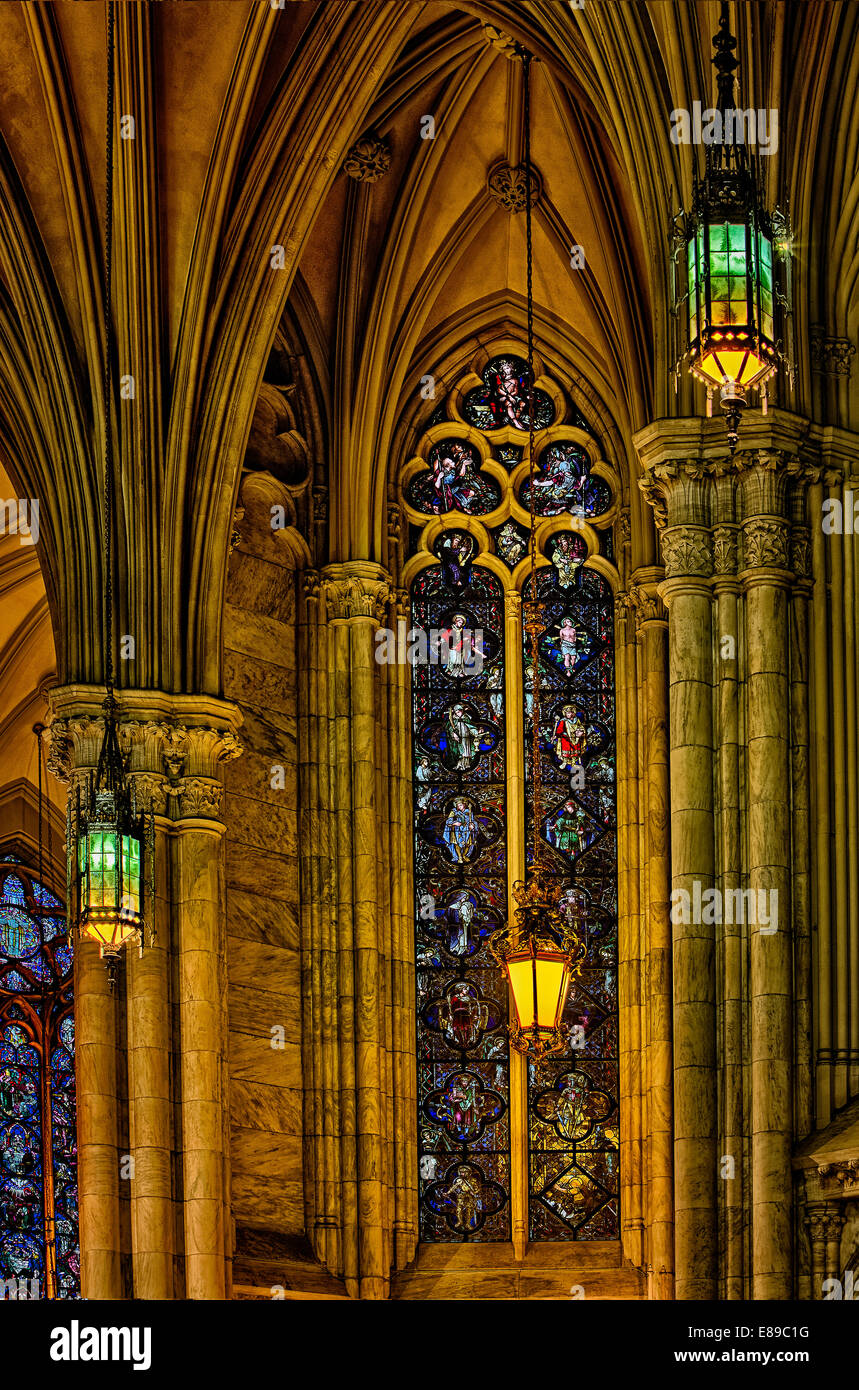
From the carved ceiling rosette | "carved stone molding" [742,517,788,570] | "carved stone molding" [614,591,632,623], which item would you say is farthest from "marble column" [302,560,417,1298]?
"carved stone molding" [742,517,788,570]

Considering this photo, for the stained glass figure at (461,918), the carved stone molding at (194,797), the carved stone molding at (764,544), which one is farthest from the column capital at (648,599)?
the carved stone molding at (764,544)

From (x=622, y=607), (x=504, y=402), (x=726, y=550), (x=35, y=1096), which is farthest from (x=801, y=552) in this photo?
(x=35, y=1096)

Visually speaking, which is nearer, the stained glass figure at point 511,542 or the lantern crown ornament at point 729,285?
the lantern crown ornament at point 729,285

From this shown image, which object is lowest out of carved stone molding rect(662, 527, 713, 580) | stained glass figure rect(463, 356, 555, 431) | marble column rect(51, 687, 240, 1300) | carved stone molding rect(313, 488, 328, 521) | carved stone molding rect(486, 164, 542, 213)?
marble column rect(51, 687, 240, 1300)

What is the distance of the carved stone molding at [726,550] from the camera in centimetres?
1845

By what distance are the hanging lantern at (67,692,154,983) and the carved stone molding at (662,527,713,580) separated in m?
4.58

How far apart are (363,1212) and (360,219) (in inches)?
352

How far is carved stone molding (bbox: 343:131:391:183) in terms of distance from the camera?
85.8ft

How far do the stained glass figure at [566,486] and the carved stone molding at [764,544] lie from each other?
9426 millimetres

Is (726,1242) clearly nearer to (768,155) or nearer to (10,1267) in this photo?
(768,155)

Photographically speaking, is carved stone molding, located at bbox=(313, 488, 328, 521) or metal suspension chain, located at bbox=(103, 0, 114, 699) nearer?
metal suspension chain, located at bbox=(103, 0, 114, 699)

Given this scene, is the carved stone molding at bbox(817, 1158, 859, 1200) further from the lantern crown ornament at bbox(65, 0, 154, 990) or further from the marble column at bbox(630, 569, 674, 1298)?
the marble column at bbox(630, 569, 674, 1298)

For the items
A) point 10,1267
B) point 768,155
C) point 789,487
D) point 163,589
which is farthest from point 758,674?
point 10,1267

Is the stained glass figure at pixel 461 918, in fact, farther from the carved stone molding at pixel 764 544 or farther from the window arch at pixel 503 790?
the carved stone molding at pixel 764 544
